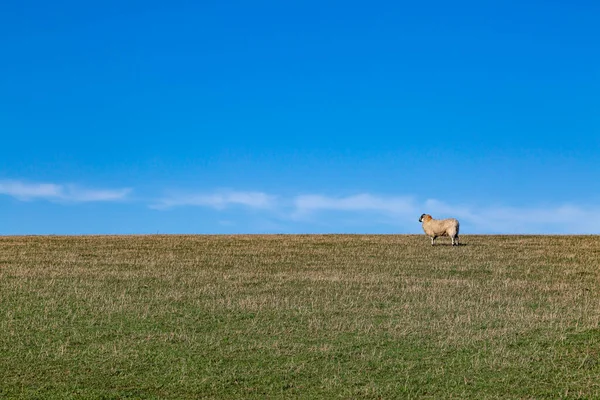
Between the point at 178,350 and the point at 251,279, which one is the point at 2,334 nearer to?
the point at 178,350

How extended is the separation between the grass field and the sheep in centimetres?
669

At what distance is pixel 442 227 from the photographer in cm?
4459

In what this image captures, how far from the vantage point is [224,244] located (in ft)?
154

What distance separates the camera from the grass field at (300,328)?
535 inches

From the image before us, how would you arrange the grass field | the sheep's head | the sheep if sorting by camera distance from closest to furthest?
the grass field → the sheep → the sheep's head

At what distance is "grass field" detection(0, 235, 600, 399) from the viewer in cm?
1358

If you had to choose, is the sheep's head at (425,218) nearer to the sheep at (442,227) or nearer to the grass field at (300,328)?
the sheep at (442,227)

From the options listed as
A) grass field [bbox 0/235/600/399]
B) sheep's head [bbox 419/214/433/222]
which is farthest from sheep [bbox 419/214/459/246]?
grass field [bbox 0/235/600/399]

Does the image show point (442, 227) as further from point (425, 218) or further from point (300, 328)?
point (300, 328)

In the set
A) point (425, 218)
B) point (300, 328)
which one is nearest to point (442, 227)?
point (425, 218)

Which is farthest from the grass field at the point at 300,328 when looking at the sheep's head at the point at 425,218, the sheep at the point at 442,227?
the sheep's head at the point at 425,218

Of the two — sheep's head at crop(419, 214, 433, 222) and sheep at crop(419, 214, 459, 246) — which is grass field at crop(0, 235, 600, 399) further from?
sheep's head at crop(419, 214, 433, 222)

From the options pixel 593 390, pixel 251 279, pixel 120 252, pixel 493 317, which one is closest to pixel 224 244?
pixel 120 252

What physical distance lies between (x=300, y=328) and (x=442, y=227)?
27586mm
